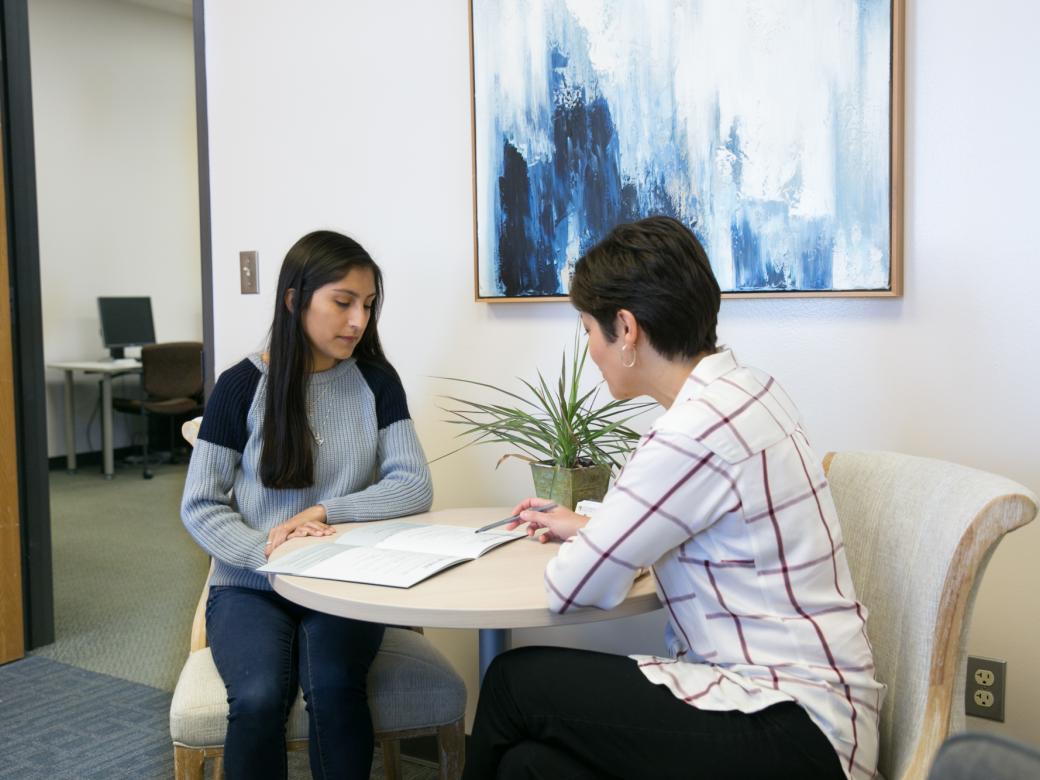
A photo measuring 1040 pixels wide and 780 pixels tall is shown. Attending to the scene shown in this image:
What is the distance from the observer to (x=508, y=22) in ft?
7.49

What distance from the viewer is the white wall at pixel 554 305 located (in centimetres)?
183

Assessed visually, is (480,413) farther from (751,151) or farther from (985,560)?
(985,560)

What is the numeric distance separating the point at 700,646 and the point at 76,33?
690 cm

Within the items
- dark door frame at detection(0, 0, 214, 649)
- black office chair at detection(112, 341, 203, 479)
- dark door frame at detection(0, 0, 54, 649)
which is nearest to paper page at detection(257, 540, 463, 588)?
dark door frame at detection(0, 0, 214, 649)

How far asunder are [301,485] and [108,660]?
162 cm

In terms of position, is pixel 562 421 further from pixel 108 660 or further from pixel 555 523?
pixel 108 660

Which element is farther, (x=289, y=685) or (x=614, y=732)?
(x=289, y=685)

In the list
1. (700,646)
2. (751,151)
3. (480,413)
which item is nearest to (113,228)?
(480,413)

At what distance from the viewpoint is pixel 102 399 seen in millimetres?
6480

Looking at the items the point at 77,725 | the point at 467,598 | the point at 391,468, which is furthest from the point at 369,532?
the point at 77,725

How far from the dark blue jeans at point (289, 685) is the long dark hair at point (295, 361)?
0.91 ft

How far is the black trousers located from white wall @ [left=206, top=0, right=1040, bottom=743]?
2.73 feet

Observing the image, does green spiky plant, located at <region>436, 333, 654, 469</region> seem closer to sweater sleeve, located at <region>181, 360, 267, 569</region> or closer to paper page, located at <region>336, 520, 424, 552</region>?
paper page, located at <region>336, 520, 424, 552</region>

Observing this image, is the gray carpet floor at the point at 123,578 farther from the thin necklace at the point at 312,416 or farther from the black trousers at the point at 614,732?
the black trousers at the point at 614,732
